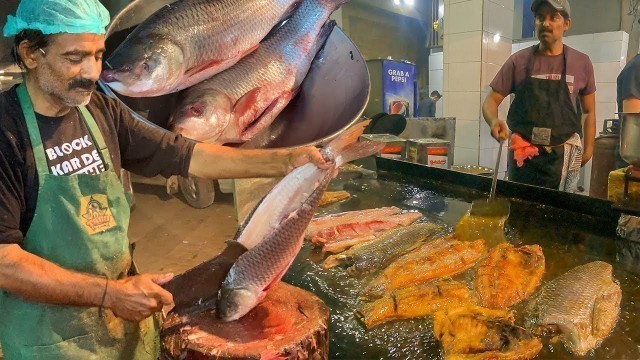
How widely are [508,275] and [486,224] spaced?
2.33 ft

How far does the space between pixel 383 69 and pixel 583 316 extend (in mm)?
7926

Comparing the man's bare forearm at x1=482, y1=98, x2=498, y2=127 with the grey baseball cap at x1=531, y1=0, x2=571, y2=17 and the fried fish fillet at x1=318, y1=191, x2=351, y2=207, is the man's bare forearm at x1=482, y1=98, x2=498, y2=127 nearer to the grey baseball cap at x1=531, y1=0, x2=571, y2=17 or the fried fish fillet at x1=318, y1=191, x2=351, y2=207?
the grey baseball cap at x1=531, y1=0, x2=571, y2=17

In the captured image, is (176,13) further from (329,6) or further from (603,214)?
(603,214)

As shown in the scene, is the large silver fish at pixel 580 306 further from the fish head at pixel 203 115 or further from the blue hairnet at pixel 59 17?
the blue hairnet at pixel 59 17

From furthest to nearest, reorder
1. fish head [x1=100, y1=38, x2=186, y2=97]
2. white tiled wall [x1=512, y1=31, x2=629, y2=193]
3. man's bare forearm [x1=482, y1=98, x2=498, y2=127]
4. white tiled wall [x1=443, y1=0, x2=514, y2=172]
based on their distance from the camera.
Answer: white tiled wall [x1=512, y1=31, x2=629, y2=193] < white tiled wall [x1=443, y1=0, x2=514, y2=172] < man's bare forearm [x1=482, y1=98, x2=498, y2=127] < fish head [x1=100, y1=38, x2=186, y2=97]

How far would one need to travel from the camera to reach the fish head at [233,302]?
2021mm

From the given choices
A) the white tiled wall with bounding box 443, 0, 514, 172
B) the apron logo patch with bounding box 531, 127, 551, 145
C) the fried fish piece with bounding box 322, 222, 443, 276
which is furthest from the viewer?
the white tiled wall with bounding box 443, 0, 514, 172

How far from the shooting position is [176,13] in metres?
1.37

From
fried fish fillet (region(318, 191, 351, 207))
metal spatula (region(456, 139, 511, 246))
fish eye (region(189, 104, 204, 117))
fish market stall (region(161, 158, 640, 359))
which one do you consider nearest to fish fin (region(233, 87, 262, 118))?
fish eye (region(189, 104, 204, 117))

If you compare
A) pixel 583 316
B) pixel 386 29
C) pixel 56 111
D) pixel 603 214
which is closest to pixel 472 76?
pixel 603 214

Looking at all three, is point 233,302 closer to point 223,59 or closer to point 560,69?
point 223,59

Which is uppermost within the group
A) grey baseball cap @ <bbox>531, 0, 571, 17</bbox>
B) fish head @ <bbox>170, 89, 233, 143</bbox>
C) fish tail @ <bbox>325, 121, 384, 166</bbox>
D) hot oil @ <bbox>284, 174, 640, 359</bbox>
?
grey baseball cap @ <bbox>531, 0, 571, 17</bbox>

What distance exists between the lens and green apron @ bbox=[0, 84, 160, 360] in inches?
71.8

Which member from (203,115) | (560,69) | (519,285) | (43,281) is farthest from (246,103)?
(560,69)
